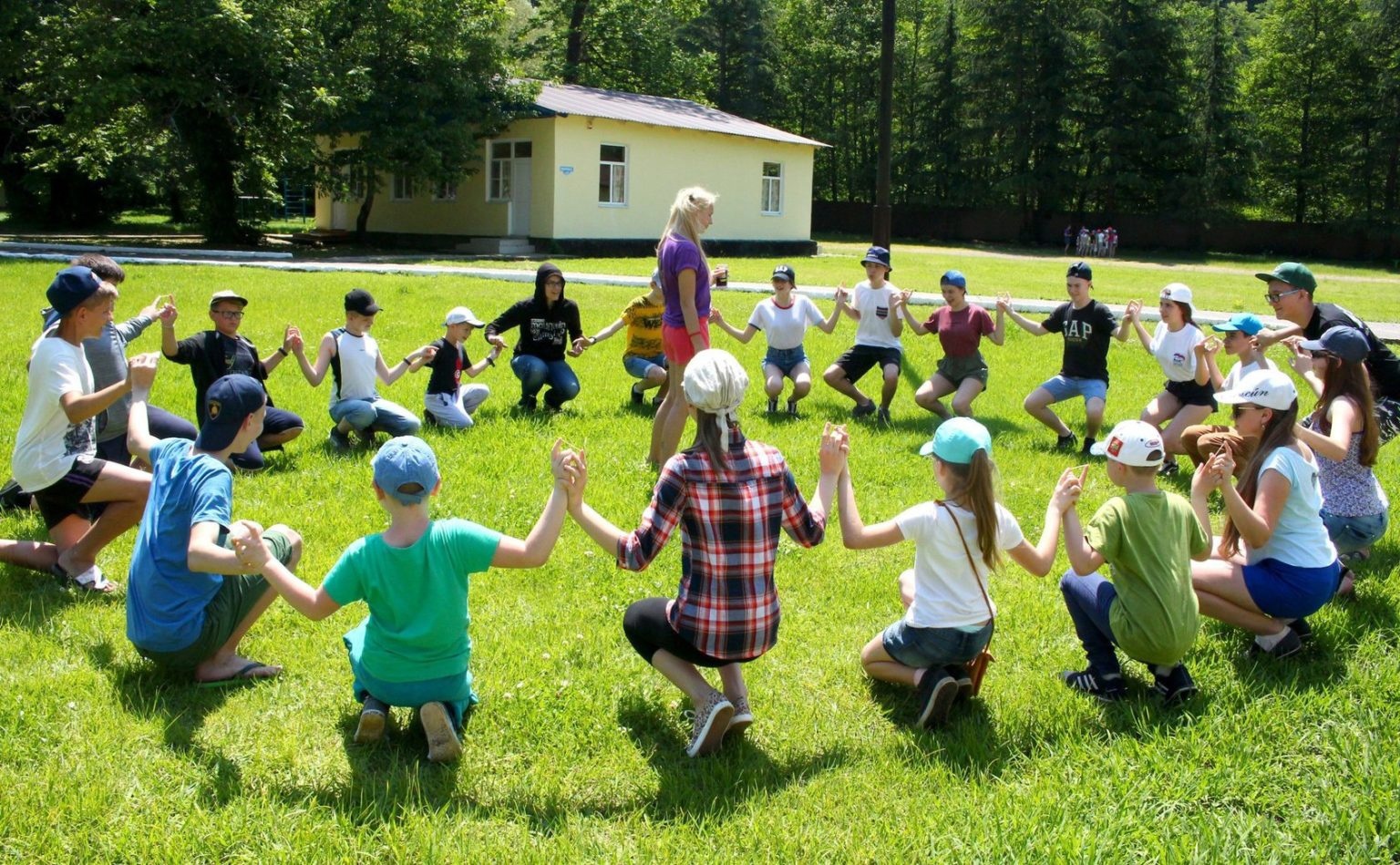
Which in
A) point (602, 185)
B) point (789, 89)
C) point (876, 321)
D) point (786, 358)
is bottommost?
point (786, 358)

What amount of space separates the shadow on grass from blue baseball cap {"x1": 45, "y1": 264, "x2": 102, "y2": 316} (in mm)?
1689

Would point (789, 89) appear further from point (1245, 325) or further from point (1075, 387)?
point (1245, 325)

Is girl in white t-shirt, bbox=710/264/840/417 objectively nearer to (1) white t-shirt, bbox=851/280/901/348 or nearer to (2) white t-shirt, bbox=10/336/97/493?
(1) white t-shirt, bbox=851/280/901/348

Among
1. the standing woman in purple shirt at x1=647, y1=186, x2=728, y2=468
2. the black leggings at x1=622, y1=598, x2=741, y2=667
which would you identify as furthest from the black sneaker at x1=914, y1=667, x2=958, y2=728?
the standing woman in purple shirt at x1=647, y1=186, x2=728, y2=468

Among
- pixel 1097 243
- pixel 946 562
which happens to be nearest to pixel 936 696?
pixel 946 562

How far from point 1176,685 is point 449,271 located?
18.5 meters

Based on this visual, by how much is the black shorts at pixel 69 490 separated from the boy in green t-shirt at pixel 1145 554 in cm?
459

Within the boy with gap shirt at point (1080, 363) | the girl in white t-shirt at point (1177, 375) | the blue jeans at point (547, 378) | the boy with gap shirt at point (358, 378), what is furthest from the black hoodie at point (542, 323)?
the girl in white t-shirt at point (1177, 375)

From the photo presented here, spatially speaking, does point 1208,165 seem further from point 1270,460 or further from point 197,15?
point 1270,460

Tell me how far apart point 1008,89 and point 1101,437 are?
157ft

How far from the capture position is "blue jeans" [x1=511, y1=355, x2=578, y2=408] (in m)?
9.78

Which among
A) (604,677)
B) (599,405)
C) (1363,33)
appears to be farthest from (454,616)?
(1363,33)

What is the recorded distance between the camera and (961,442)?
12.9ft

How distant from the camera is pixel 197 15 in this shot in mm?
22906
